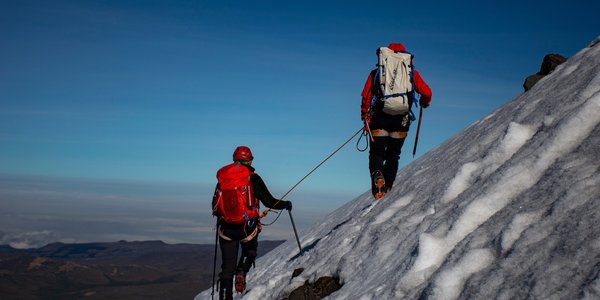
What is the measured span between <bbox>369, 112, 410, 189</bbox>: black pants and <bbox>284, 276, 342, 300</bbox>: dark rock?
3.65 m

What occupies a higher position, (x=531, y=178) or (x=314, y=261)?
(x=531, y=178)

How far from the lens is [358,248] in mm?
8438

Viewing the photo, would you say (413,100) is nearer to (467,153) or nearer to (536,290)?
(467,153)

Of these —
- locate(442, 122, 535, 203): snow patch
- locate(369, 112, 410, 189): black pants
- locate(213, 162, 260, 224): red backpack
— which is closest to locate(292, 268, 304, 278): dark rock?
locate(213, 162, 260, 224): red backpack

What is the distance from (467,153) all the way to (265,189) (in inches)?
153

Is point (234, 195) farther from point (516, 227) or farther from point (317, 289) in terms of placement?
point (516, 227)

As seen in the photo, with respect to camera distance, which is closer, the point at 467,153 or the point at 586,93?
the point at 586,93

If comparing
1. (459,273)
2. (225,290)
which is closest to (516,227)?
(459,273)

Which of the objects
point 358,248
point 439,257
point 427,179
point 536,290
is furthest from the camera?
point 427,179

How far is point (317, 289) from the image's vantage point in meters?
8.09

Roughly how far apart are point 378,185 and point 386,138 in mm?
1057

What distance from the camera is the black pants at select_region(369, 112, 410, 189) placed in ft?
35.7

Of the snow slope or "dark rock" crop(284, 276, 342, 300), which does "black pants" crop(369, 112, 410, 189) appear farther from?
"dark rock" crop(284, 276, 342, 300)

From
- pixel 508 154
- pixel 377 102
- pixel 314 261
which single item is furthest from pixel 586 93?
pixel 314 261
